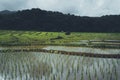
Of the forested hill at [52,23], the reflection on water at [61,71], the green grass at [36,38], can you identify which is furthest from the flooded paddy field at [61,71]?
the forested hill at [52,23]

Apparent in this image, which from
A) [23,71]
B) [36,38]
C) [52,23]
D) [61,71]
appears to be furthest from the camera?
[52,23]

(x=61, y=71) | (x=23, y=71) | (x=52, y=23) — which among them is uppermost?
(x=61, y=71)

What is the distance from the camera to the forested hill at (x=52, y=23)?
410ft

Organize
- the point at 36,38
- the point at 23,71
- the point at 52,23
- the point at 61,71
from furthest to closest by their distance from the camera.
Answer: the point at 52,23 → the point at 36,38 → the point at 23,71 → the point at 61,71

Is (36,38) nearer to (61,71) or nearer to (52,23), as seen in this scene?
(61,71)

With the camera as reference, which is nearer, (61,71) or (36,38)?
(61,71)

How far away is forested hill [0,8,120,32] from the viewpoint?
125m

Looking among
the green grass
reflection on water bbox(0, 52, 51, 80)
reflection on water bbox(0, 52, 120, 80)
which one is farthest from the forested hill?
reflection on water bbox(0, 52, 120, 80)

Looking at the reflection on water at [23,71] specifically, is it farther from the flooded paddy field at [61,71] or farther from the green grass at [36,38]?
the green grass at [36,38]

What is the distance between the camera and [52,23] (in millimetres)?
133750

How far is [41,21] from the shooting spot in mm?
135875

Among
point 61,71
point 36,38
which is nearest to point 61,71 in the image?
point 61,71

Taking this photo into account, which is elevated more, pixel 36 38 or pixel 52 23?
pixel 36 38

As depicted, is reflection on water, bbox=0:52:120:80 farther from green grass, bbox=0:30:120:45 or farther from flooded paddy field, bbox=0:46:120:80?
green grass, bbox=0:30:120:45
